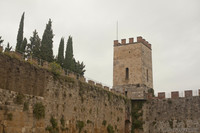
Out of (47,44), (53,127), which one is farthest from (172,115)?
(53,127)

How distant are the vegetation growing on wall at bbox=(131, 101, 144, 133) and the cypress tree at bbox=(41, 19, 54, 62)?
10.9 metres

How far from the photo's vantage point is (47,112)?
18125mm

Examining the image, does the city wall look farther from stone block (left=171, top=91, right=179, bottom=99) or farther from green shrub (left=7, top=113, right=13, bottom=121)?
stone block (left=171, top=91, right=179, bottom=99)

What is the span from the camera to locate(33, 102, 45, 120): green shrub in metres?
17.1

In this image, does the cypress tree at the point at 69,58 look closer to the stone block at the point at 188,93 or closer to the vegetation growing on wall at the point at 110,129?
the vegetation growing on wall at the point at 110,129

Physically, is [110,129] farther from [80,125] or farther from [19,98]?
[19,98]

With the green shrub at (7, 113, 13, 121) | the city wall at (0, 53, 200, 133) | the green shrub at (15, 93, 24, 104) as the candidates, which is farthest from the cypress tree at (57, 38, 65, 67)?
the green shrub at (7, 113, 13, 121)

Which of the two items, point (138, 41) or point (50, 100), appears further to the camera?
point (138, 41)

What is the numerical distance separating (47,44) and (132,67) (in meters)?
11.2

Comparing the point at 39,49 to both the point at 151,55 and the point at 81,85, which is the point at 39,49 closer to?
the point at 81,85

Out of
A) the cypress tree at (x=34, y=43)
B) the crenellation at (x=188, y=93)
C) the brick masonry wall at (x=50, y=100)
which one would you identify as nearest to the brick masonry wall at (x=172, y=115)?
the crenellation at (x=188, y=93)

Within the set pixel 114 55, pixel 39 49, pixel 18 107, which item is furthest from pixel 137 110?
pixel 18 107

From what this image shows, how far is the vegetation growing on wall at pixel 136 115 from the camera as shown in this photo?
1192 inches

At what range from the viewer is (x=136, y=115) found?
3081 centimetres
